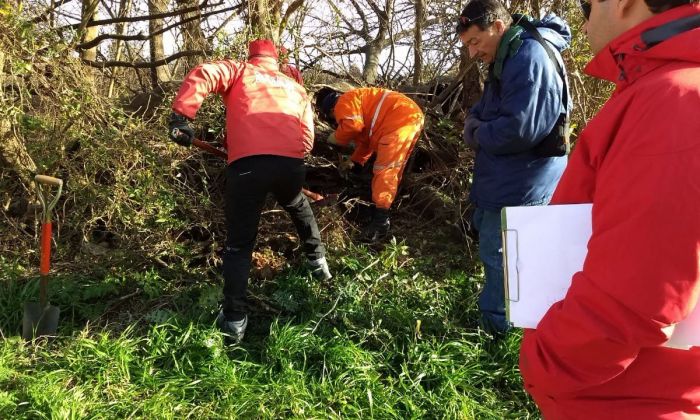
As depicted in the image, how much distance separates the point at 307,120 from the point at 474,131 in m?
1.26

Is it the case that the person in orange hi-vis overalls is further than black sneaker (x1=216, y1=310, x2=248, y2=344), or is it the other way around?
the person in orange hi-vis overalls

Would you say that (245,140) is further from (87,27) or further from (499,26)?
(87,27)

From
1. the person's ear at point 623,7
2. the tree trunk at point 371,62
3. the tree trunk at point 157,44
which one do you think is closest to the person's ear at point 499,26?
the person's ear at point 623,7

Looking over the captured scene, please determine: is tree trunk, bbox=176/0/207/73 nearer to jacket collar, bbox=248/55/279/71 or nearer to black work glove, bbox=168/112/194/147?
jacket collar, bbox=248/55/279/71

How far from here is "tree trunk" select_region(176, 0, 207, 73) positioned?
15.3 ft

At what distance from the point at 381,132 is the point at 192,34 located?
2096 millimetres

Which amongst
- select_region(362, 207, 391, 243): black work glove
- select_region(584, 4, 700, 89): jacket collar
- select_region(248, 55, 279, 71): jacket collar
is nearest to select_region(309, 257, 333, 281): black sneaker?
select_region(362, 207, 391, 243): black work glove

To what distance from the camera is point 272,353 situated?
312 centimetres

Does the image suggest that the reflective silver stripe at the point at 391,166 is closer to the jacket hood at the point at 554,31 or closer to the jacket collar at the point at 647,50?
the jacket hood at the point at 554,31

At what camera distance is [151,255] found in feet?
13.2

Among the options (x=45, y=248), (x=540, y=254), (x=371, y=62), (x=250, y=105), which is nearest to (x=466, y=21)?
(x=250, y=105)

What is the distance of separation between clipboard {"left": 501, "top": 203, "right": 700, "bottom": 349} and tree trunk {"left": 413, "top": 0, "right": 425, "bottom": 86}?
15.0ft

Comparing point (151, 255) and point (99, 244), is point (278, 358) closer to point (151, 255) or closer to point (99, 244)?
point (151, 255)

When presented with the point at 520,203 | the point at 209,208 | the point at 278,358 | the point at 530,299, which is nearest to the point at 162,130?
the point at 209,208
